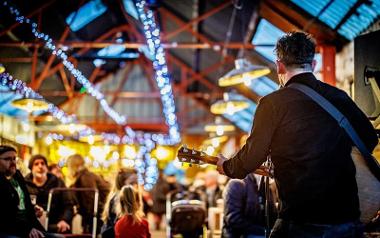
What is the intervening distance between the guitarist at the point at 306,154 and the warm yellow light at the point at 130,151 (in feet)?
65.5

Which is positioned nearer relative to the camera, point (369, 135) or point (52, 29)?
point (369, 135)

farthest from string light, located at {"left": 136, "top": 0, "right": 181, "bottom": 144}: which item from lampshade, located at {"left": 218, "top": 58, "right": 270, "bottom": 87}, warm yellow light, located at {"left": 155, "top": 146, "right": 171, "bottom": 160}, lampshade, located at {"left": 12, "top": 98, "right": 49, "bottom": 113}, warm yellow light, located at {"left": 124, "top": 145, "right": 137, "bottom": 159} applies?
warm yellow light, located at {"left": 155, "top": 146, "right": 171, "bottom": 160}

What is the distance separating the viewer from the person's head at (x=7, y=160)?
5633mm

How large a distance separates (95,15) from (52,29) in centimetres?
374

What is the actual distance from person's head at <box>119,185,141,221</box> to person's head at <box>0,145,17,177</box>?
116 centimetres

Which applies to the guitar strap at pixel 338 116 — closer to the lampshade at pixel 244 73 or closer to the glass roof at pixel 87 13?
the lampshade at pixel 244 73

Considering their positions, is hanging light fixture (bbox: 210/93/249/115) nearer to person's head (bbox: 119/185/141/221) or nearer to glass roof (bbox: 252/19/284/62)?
glass roof (bbox: 252/19/284/62)

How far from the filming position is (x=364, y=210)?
281 centimetres

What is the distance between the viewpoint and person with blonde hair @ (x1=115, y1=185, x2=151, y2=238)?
5.96m

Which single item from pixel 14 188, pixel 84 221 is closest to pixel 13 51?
pixel 84 221

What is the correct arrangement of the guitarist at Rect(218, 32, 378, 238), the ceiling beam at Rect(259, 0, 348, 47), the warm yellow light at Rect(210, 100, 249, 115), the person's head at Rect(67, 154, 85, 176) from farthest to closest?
the warm yellow light at Rect(210, 100, 249, 115), the ceiling beam at Rect(259, 0, 348, 47), the person's head at Rect(67, 154, 85, 176), the guitarist at Rect(218, 32, 378, 238)

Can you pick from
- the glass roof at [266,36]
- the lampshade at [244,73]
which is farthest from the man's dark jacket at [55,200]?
the glass roof at [266,36]

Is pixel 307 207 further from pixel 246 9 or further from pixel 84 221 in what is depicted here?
pixel 246 9

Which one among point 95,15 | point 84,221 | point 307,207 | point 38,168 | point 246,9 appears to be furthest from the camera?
point 95,15
